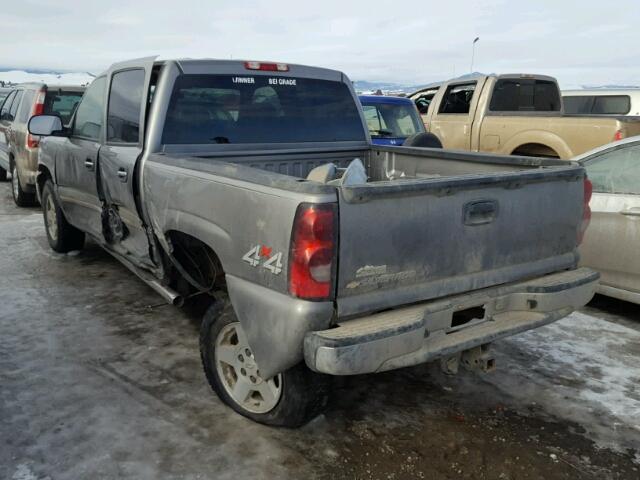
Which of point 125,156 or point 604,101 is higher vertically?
point 604,101

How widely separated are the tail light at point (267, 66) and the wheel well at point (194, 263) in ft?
4.67

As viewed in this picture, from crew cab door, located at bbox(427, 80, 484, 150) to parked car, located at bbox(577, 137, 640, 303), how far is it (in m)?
5.01

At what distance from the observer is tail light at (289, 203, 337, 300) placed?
252 centimetres

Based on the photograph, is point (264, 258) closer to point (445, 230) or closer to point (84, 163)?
point (445, 230)

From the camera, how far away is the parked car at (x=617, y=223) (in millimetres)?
4770

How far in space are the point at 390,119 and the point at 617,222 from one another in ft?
16.9

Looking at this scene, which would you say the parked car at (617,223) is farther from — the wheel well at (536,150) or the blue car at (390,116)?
the blue car at (390,116)

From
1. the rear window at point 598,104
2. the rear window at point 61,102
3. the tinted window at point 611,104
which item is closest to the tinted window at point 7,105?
the rear window at point 61,102

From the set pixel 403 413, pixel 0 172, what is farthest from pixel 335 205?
pixel 0 172

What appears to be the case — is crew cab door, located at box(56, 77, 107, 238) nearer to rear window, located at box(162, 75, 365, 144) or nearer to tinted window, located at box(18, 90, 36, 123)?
rear window, located at box(162, 75, 365, 144)

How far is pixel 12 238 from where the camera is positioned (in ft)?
24.6

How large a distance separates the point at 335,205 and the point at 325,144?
2.27 meters

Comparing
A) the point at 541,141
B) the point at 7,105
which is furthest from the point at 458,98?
the point at 7,105

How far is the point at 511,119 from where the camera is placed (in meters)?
9.31
